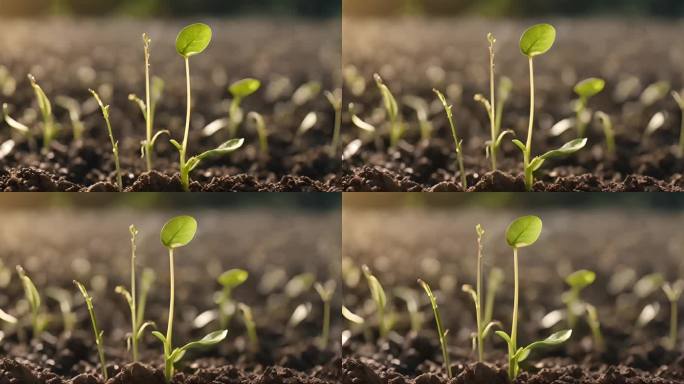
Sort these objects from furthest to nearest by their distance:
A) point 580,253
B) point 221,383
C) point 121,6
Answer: point 580,253 → point 121,6 → point 221,383

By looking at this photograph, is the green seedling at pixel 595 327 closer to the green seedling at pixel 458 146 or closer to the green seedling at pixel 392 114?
the green seedling at pixel 458 146

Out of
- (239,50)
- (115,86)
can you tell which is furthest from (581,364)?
(115,86)

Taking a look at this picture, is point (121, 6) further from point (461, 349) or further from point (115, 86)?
point (461, 349)

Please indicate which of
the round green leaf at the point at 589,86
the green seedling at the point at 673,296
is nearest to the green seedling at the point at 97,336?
the round green leaf at the point at 589,86

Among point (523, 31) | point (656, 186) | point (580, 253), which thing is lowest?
point (580, 253)

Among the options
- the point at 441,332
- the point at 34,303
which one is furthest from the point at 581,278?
the point at 34,303

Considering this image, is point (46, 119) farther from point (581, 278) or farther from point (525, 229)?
point (581, 278)

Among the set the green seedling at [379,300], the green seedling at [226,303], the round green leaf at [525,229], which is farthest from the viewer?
the green seedling at [226,303]

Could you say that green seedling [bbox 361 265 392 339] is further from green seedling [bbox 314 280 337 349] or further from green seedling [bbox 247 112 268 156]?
green seedling [bbox 247 112 268 156]

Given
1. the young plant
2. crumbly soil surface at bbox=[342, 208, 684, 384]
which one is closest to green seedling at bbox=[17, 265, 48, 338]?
crumbly soil surface at bbox=[342, 208, 684, 384]
